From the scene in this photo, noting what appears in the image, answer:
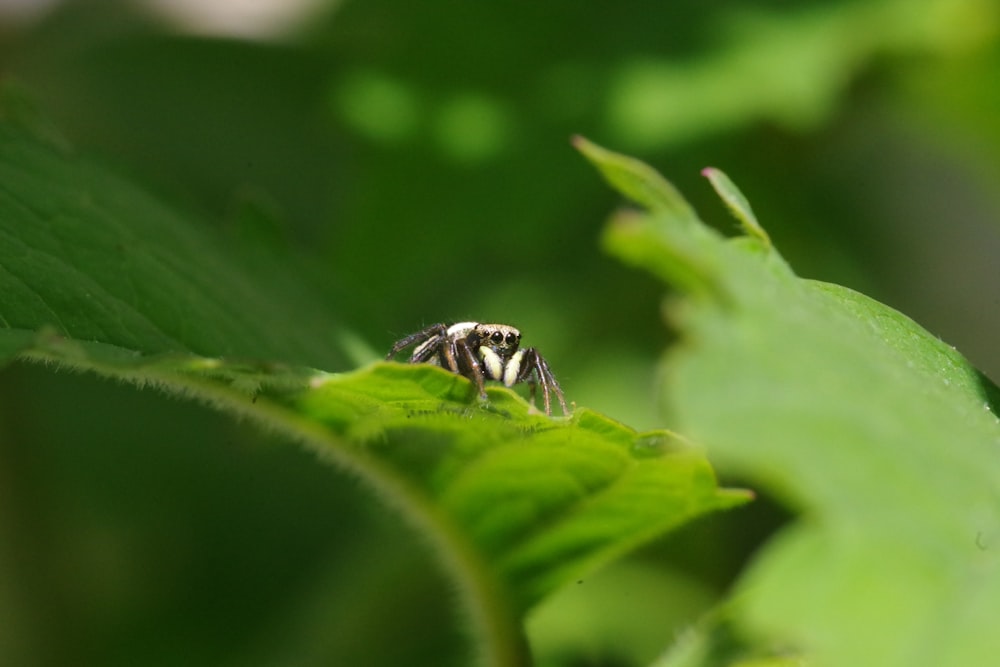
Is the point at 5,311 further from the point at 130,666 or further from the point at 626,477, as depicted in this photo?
the point at 130,666

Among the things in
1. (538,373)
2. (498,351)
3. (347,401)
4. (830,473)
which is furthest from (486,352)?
(830,473)

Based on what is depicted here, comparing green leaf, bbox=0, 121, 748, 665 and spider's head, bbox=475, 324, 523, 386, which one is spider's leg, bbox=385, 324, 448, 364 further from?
green leaf, bbox=0, 121, 748, 665

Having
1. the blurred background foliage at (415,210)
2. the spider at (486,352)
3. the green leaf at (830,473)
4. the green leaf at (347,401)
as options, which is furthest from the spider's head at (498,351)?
the green leaf at (830,473)

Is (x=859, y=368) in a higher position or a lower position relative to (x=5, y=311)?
lower

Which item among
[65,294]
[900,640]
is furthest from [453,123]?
[900,640]

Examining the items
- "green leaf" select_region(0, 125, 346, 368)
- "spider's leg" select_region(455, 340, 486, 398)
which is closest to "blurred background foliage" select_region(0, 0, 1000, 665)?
"spider's leg" select_region(455, 340, 486, 398)
